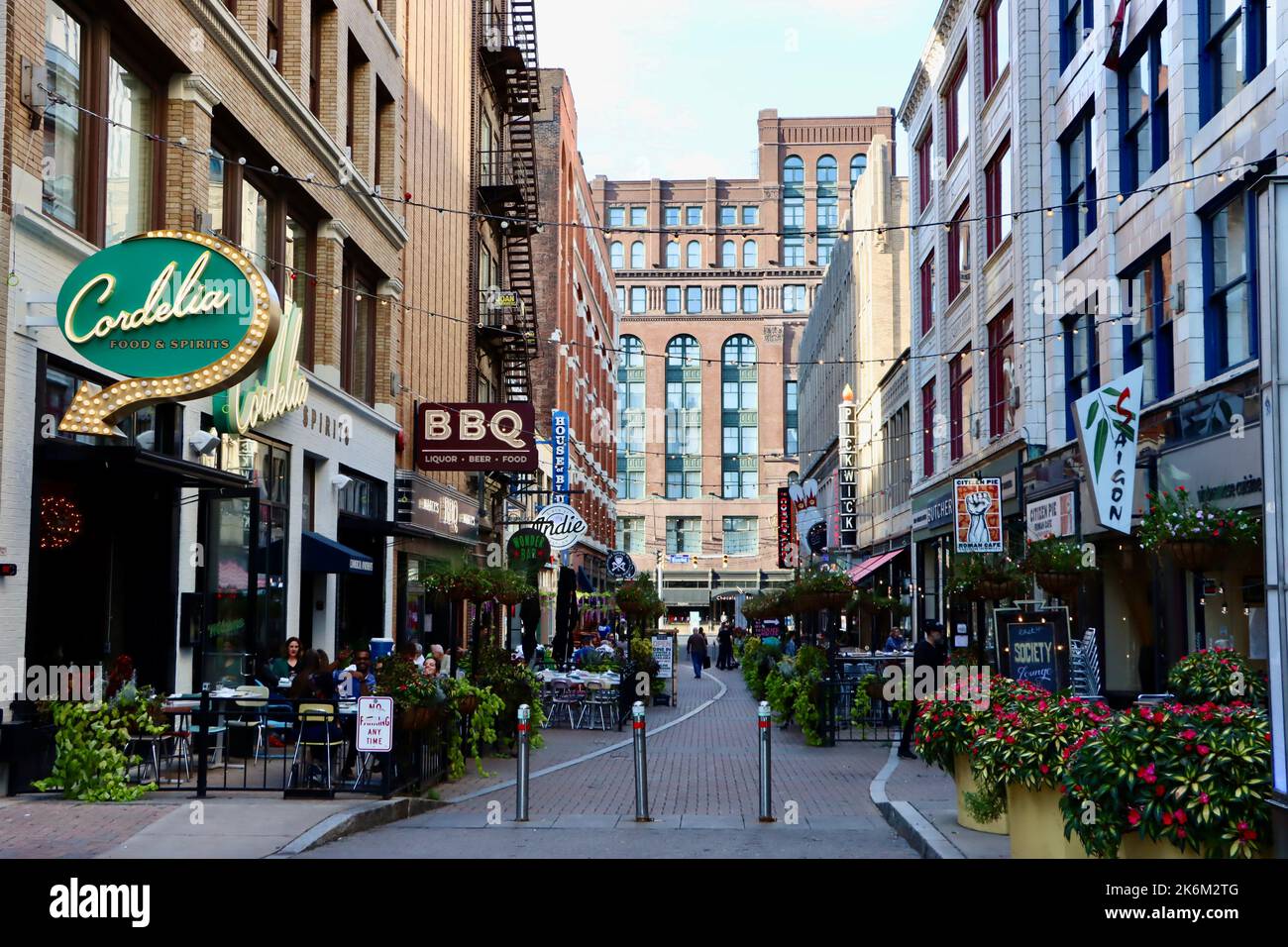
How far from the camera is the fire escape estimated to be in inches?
1569

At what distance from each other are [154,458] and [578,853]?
20.7ft

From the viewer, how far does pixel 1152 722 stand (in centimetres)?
785

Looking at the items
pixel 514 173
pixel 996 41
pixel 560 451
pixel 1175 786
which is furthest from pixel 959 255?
pixel 1175 786

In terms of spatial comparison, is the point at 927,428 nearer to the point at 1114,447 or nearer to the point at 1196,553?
the point at 1114,447

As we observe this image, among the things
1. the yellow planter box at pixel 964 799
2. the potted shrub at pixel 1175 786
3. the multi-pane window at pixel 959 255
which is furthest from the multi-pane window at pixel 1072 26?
the potted shrub at pixel 1175 786

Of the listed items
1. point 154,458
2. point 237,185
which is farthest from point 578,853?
point 237,185

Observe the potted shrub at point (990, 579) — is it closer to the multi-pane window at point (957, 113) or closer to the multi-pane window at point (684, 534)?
the multi-pane window at point (957, 113)

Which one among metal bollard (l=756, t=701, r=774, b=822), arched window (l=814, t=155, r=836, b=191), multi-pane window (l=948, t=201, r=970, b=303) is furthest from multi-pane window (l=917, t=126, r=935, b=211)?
arched window (l=814, t=155, r=836, b=191)

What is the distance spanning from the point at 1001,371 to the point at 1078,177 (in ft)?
19.8

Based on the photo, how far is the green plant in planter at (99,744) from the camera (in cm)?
1259

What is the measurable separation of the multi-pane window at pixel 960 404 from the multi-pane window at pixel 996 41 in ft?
22.0

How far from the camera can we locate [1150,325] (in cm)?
2227
